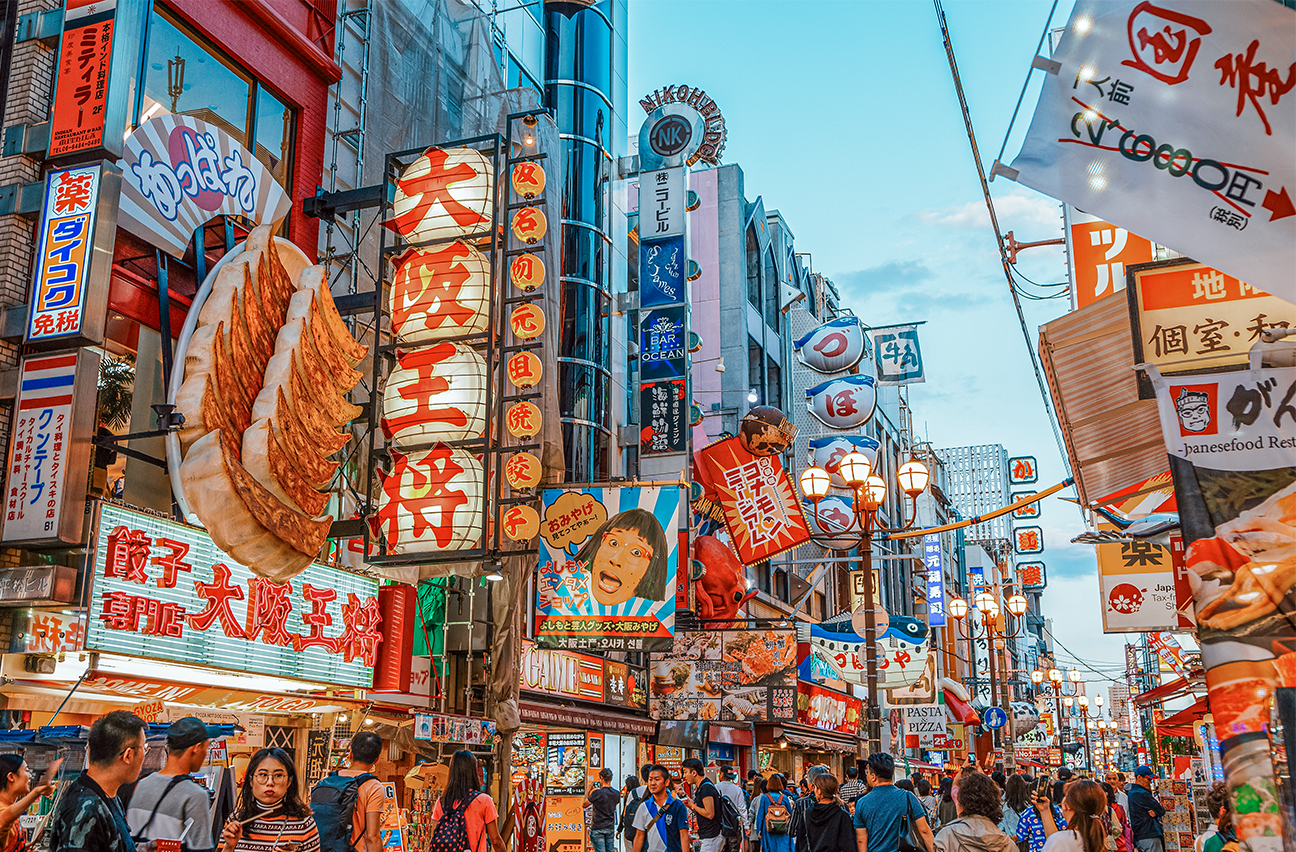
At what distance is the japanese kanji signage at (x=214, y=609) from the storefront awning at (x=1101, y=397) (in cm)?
1000

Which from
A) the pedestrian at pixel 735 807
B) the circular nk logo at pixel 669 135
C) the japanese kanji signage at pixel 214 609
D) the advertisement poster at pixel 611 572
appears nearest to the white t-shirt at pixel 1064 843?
the pedestrian at pixel 735 807

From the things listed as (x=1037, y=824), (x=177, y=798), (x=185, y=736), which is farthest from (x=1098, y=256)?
(x=177, y=798)

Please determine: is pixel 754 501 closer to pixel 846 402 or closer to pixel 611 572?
pixel 611 572

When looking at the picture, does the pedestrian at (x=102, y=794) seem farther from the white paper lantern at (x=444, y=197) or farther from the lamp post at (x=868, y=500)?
the lamp post at (x=868, y=500)

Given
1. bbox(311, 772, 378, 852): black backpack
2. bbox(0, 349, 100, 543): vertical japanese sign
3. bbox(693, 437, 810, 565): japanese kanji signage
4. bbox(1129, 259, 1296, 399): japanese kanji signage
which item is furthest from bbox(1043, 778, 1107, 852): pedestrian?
bbox(693, 437, 810, 565): japanese kanji signage

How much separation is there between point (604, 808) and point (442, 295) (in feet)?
29.3

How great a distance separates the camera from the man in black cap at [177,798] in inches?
278

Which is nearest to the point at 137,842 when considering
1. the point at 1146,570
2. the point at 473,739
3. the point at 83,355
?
the point at 83,355

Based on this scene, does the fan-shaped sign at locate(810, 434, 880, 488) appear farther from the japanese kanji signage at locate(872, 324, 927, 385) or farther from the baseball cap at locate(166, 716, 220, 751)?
the baseball cap at locate(166, 716, 220, 751)

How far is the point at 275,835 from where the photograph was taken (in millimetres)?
6926

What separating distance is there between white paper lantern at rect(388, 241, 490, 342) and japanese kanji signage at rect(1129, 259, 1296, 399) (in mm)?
10363

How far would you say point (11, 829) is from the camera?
20.9ft

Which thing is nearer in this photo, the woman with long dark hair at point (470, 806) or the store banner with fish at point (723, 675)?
the woman with long dark hair at point (470, 806)

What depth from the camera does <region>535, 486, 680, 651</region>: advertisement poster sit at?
63.3 ft
